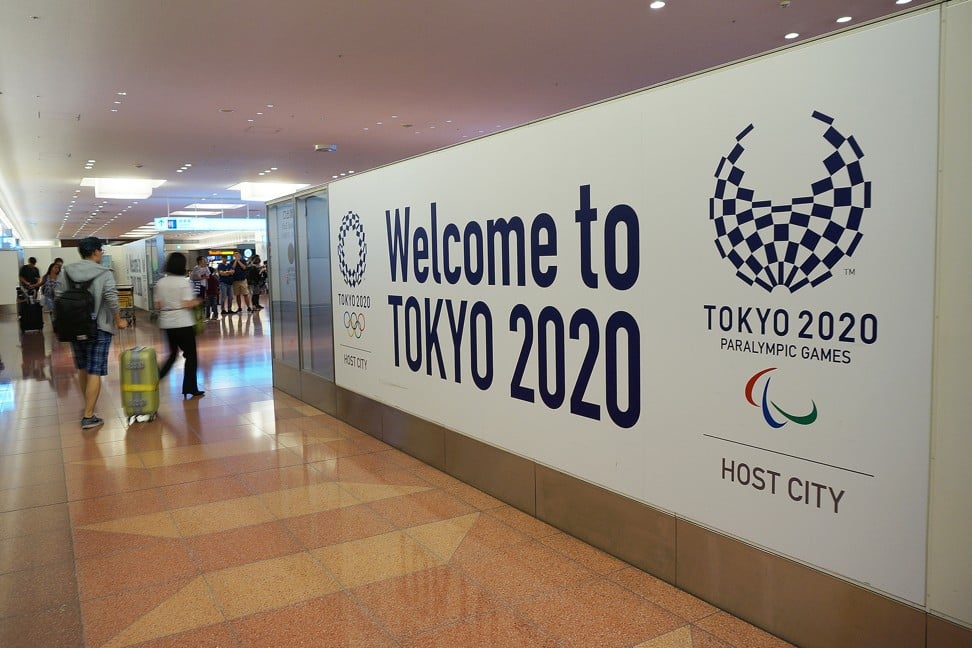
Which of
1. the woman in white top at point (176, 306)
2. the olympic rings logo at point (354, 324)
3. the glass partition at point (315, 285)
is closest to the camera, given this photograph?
the olympic rings logo at point (354, 324)

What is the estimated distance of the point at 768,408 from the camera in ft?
10.1

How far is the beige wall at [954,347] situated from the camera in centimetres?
238

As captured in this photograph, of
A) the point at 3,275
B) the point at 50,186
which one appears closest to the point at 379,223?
the point at 50,186

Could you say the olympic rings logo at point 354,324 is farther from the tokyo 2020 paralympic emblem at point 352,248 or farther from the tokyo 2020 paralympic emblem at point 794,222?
the tokyo 2020 paralympic emblem at point 794,222

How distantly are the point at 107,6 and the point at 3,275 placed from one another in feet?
73.4

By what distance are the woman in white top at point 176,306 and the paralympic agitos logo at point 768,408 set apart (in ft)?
23.1

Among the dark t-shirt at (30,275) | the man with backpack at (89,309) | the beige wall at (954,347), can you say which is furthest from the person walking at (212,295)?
the beige wall at (954,347)

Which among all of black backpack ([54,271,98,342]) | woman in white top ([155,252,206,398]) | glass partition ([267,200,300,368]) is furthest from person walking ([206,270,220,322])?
black backpack ([54,271,98,342])

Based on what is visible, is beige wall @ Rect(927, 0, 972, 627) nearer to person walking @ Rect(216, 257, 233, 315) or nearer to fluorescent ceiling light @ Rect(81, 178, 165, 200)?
person walking @ Rect(216, 257, 233, 315)

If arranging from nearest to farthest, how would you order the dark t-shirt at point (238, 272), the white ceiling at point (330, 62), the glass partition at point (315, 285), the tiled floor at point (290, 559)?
the tiled floor at point (290, 559) < the glass partition at point (315, 285) < the white ceiling at point (330, 62) < the dark t-shirt at point (238, 272)

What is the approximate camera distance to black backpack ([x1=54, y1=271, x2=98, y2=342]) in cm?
692

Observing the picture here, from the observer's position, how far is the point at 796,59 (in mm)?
2912

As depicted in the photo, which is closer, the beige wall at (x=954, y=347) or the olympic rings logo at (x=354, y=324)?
the beige wall at (x=954, y=347)

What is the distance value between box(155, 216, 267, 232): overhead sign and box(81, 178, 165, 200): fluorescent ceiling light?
4.28 m
